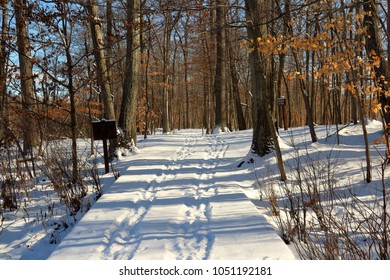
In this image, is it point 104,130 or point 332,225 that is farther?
point 104,130

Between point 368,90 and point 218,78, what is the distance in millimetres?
12246

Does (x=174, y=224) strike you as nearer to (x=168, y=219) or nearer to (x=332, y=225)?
(x=168, y=219)

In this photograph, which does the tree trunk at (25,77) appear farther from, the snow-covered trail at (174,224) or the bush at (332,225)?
the bush at (332,225)

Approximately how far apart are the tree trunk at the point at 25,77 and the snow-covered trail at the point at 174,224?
2.70 metres

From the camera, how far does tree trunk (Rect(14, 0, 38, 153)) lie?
628 centimetres

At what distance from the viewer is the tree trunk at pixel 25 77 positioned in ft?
20.6

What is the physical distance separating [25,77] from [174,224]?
480 cm

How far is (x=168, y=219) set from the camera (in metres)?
4.05

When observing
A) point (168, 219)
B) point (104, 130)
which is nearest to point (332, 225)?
point (168, 219)

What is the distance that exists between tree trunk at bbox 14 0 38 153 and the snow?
5.46 ft

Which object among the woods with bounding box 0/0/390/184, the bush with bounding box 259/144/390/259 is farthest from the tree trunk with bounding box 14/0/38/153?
the bush with bounding box 259/144/390/259

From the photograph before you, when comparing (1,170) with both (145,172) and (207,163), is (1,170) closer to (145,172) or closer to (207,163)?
(145,172)

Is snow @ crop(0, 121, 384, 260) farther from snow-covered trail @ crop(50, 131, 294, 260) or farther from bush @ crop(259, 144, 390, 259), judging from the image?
bush @ crop(259, 144, 390, 259)

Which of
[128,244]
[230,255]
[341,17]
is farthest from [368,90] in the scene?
[128,244]
